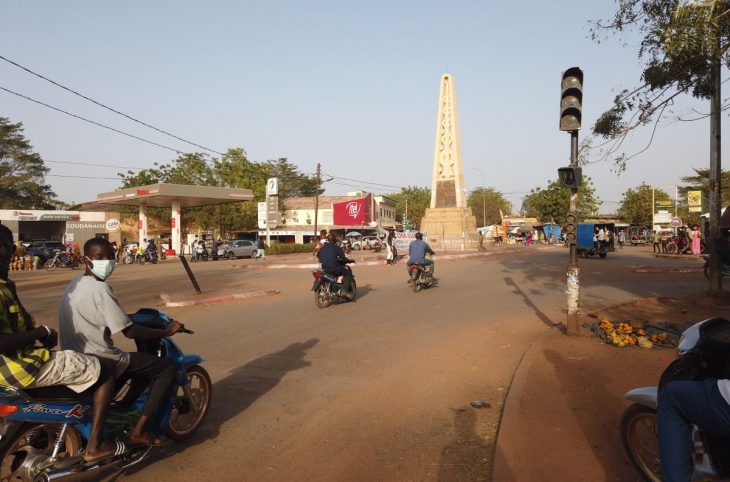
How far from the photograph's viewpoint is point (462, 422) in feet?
15.0

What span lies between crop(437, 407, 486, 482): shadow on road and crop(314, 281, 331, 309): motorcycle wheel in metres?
7.15

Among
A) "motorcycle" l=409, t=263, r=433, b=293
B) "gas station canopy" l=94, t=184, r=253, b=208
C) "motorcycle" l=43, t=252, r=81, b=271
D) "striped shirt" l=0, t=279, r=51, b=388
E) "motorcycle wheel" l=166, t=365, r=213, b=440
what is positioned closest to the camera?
"striped shirt" l=0, t=279, r=51, b=388

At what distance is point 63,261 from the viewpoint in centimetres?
2992

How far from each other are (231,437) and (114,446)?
3.65ft

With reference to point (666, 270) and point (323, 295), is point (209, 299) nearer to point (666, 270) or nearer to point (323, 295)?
point (323, 295)

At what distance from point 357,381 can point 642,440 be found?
3.15 metres

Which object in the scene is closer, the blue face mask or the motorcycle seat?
the motorcycle seat

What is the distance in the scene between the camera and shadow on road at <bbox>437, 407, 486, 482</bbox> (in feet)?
11.7

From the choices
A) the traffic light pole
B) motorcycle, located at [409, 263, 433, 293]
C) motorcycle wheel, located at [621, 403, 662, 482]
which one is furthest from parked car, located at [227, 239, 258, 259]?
motorcycle wheel, located at [621, 403, 662, 482]

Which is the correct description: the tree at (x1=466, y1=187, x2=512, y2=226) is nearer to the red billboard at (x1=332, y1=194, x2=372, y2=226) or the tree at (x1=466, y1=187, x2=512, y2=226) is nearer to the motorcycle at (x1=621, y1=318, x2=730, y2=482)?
the red billboard at (x1=332, y1=194, x2=372, y2=226)

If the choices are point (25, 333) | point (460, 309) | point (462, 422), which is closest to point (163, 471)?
point (25, 333)

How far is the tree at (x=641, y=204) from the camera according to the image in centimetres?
7256

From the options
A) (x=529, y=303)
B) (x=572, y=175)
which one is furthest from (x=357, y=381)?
(x=529, y=303)

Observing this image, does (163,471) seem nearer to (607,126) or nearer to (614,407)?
(614,407)
